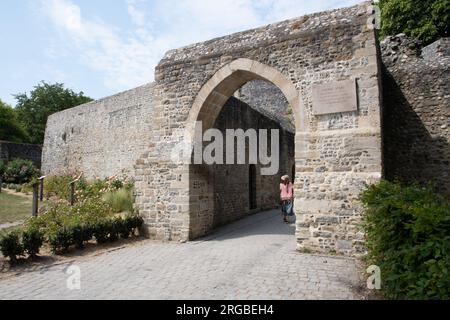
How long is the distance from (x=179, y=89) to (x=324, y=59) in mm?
3493

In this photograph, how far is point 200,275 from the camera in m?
4.78

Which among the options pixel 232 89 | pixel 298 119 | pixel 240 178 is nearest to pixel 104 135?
pixel 240 178

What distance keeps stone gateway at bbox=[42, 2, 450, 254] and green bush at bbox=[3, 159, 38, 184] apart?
14827 mm

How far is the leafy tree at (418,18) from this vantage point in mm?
15961

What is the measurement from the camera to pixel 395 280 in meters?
3.29

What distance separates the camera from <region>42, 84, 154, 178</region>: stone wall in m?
14.7

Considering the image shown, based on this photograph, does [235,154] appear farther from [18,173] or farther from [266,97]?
[18,173]

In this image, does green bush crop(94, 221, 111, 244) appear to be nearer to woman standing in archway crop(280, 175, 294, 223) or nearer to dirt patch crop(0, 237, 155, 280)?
dirt patch crop(0, 237, 155, 280)

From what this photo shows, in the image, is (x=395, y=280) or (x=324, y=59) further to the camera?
(x=324, y=59)

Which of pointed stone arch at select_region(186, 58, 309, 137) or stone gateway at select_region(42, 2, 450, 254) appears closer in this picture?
stone gateway at select_region(42, 2, 450, 254)

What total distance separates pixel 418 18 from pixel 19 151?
27332 mm

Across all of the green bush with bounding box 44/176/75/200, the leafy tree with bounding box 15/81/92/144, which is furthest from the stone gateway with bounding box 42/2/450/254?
the leafy tree with bounding box 15/81/92/144
